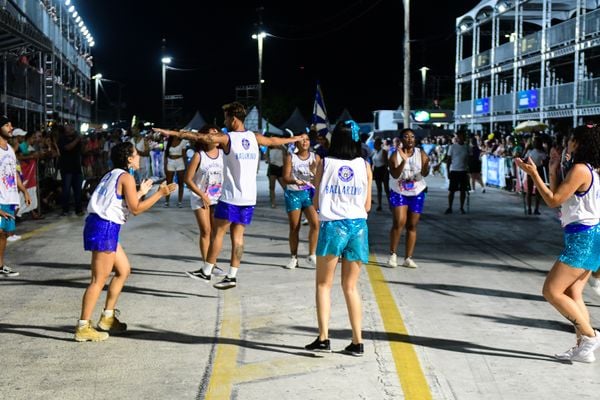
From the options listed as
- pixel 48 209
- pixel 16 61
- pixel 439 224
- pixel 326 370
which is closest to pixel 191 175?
pixel 326 370

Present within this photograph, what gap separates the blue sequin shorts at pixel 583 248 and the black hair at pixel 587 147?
1.55ft

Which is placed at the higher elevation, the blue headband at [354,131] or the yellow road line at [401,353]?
the blue headband at [354,131]

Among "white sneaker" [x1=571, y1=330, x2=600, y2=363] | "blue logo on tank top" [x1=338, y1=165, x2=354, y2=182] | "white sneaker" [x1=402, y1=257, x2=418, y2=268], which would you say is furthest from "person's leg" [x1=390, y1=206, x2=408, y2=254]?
"white sneaker" [x1=571, y1=330, x2=600, y2=363]

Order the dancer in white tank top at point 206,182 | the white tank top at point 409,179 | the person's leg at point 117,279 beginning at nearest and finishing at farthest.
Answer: the person's leg at point 117,279, the dancer in white tank top at point 206,182, the white tank top at point 409,179

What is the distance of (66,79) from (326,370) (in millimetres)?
56862

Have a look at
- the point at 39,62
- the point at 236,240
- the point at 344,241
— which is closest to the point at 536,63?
the point at 39,62

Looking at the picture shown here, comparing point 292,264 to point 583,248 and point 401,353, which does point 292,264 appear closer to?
point 401,353

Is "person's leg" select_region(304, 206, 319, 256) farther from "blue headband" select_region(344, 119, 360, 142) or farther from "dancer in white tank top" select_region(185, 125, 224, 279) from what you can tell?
"blue headband" select_region(344, 119, 360, 142)

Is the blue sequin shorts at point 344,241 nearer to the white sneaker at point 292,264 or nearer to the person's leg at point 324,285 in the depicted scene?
the person's leg at point 324,285

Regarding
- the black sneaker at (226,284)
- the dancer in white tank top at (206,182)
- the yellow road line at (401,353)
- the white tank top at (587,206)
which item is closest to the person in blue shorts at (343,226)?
the yellow road line at (401,353)

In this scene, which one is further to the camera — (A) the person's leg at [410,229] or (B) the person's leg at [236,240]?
(A) the person's leg at [410,229]

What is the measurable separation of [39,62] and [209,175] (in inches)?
1208

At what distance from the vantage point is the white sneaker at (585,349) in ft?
19.9

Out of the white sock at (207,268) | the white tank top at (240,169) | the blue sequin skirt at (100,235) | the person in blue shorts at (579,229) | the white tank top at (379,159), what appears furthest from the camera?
the white tank top at (379,159)
